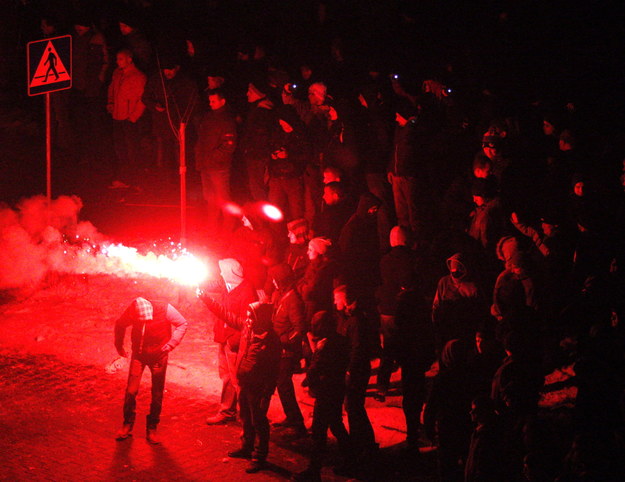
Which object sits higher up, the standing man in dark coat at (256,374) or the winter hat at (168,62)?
the winter hat at (168,62)

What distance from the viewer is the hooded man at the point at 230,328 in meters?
9.80

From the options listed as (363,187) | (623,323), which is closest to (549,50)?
(363,187)

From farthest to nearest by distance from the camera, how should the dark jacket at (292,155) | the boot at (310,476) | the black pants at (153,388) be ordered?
the dark jacket at (292,155) < the black pants at (153,388) < the boot at (310,476)

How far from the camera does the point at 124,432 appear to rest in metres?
9.28

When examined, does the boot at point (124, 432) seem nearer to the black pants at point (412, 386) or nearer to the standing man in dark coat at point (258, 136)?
the black pants at point (412, 386)

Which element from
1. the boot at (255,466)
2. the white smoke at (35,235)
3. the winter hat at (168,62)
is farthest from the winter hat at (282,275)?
the white smoke at (35,235)

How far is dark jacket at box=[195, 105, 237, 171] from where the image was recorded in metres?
13.7

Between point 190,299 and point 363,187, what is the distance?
11.2ft

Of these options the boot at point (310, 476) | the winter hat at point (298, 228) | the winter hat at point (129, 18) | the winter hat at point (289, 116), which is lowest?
the boot at point (310, 476)

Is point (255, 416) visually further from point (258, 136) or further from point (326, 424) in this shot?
point (258, 136)

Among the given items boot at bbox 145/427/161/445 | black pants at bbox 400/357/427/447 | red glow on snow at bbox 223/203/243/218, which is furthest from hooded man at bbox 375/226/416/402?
red glow on snow at bbox 223/203/243/218

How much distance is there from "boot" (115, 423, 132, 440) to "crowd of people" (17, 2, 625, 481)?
1.21m

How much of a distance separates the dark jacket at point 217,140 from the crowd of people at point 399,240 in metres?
0.04

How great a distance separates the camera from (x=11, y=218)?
1612 cm
